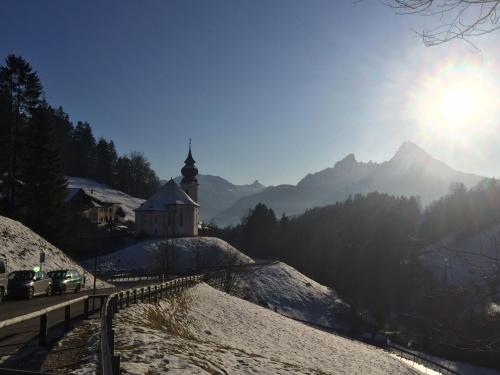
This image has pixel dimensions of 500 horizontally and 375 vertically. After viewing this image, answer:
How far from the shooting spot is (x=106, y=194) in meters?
131

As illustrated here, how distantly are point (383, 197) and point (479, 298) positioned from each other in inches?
5934

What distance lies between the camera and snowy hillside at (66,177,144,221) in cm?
12395

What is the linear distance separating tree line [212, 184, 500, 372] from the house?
107 ft

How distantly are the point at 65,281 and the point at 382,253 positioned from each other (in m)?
73.9

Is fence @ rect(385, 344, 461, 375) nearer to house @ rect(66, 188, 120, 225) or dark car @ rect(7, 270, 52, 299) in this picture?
dark car @ rect(7, 270, 52, 299)

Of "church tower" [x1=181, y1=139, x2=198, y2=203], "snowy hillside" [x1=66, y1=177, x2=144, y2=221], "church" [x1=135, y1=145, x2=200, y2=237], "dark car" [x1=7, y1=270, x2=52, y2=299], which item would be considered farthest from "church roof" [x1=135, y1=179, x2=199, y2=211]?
"dark car" [x1=7, y1=270, x2=52, y2=299]

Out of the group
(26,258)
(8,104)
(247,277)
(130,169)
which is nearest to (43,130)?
(8,104)

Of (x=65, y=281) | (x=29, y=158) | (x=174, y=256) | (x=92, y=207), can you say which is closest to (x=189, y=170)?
(x=92, y=207)

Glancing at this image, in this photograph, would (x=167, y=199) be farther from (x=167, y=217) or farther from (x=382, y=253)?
(x=382, y=253)

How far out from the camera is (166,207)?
9169cm

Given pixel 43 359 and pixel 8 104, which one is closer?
pixel 43 359

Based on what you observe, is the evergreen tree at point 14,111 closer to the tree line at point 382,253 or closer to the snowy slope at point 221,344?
the snowy slope at point 221,344

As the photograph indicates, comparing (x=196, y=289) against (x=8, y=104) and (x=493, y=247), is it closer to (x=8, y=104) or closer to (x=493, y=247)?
(x=8, y=104)

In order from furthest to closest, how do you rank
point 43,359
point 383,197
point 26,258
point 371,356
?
point 383,197 < point 26,258 < point 371,356 < point 43,359
